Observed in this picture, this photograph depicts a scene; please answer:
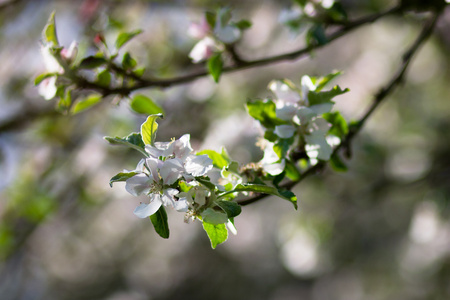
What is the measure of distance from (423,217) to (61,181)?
1.58m

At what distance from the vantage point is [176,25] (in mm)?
2490

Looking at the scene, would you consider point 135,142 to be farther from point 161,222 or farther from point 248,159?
point 248,159

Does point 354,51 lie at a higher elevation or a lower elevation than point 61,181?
lower

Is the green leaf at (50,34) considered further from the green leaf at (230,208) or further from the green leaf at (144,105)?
the green leaf at (230,208)

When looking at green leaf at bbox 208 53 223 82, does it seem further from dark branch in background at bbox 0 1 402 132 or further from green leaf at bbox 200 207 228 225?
green leaf at bbox 200 207 228 225

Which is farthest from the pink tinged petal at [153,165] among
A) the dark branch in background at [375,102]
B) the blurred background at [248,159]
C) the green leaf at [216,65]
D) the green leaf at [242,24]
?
the green leaf at [242,24]

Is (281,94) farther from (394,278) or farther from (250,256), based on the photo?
(250,256)

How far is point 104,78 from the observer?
2.45 ft

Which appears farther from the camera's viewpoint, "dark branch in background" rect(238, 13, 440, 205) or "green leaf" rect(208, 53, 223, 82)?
"green leaf" rect(208, 53, 223, 82)

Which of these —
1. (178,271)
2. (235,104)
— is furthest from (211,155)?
(178,271)

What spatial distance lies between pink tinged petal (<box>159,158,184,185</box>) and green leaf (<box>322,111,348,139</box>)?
10.3 inches

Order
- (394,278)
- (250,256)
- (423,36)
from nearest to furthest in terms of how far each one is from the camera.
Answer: (423,36)
(394,278)
(250,256)

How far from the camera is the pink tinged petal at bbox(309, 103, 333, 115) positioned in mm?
609


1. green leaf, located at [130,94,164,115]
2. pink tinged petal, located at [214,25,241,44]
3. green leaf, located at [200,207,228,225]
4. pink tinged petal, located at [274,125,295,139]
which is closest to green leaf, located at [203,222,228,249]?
green leaf, located at [200,207,228,225]
